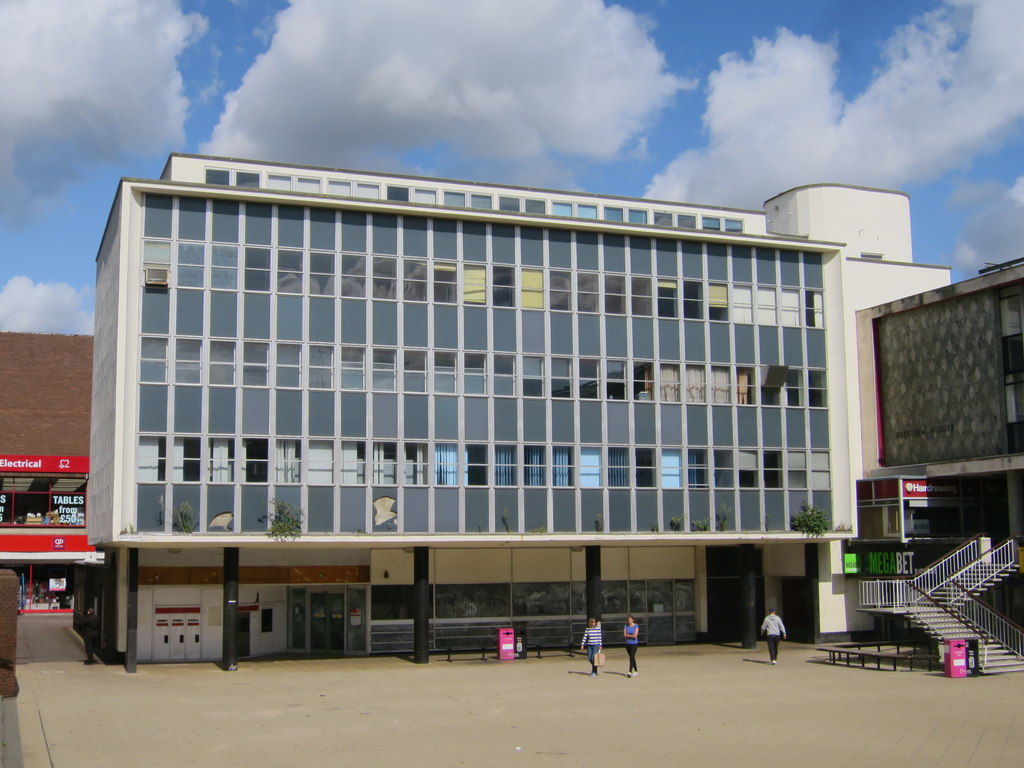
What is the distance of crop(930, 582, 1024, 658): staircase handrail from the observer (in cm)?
3219

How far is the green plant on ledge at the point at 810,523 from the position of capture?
122ft

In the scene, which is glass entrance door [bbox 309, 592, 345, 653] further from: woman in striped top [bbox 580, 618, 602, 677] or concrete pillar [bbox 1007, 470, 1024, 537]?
concrete pillar [bbox 1007, 470, 1024, 537]

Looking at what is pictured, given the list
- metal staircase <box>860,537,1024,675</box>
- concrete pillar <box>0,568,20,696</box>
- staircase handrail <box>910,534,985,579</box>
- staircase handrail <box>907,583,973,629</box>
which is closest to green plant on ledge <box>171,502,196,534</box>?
concrete pillar <box>0,568,20,696</box>

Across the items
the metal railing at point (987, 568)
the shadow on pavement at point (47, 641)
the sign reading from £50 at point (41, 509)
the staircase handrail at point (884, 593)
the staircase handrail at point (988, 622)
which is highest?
the sign reading from £50 at point (41, 509)

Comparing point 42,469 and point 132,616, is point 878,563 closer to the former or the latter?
point 132,616

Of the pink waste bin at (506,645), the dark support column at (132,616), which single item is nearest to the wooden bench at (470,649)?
the pink waste bin at (506,645)

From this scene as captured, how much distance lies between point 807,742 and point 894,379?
2273cm

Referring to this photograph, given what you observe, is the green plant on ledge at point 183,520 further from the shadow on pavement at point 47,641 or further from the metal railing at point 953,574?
the metal railing at point 953,574

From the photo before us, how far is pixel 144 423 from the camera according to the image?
1248 inches

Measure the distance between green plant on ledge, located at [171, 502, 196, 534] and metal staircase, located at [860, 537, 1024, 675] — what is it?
775 inches

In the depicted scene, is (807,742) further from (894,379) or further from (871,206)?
(871,206)

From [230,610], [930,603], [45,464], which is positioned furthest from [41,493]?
[930,603]

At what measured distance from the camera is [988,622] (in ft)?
108

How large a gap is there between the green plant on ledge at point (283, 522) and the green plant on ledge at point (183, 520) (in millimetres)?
1918
